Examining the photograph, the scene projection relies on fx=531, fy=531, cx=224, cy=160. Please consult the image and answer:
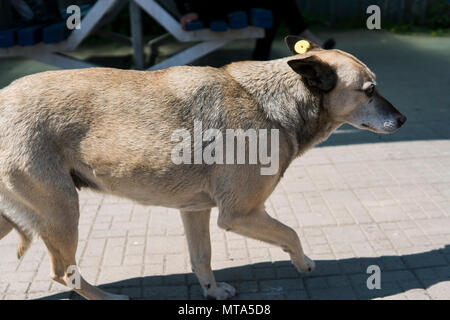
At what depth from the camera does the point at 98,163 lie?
3238 millimetres

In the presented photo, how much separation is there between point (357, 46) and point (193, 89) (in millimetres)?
9149

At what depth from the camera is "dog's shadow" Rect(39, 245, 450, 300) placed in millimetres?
3791

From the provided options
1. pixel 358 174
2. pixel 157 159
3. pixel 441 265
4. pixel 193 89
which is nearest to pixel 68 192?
pixel 157 159

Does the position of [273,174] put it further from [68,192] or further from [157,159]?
[68,192]

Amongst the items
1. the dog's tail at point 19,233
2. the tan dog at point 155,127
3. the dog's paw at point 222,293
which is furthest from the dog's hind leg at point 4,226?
the dog's paw at point 222,293

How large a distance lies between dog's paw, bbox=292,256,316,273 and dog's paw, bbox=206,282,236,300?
0.50 meters

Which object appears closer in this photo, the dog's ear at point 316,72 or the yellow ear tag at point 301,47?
the dog's ear at point 316,72

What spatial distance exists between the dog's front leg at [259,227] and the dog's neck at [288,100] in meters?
0.47

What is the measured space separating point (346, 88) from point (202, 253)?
1.52 m

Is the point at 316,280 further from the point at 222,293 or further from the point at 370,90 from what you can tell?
the point at 370,90

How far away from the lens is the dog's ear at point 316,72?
3271 mm

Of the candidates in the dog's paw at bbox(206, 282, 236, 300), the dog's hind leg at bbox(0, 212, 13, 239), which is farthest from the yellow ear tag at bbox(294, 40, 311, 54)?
the dog's hind leg at bbox(0, 212, 13, 239)

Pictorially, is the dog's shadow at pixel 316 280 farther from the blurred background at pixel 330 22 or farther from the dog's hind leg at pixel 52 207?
the blurred background at pixel 330 22

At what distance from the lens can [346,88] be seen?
133 inches
